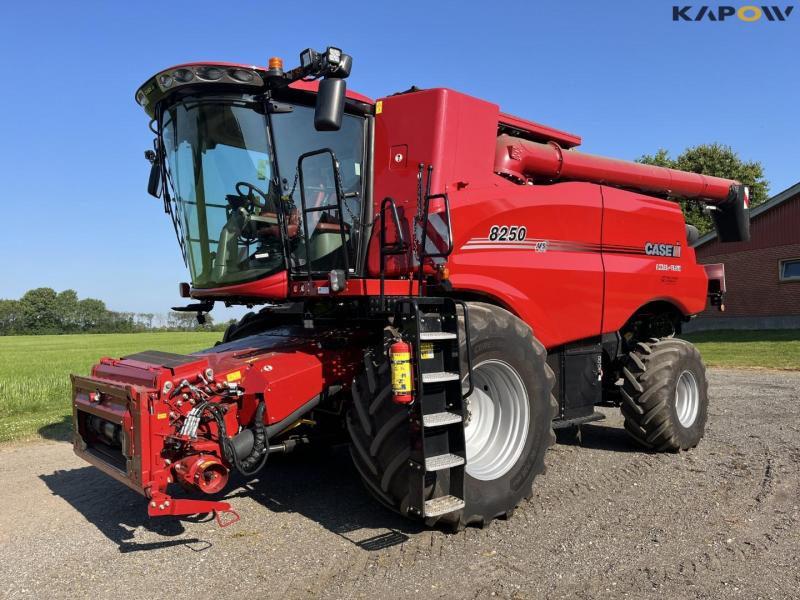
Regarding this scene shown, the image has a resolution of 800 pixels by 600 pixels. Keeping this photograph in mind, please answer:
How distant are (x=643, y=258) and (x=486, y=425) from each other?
113 inches

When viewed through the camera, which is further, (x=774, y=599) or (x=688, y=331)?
(x=688, y=331)

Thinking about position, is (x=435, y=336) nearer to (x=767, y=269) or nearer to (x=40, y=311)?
(x=767, y=269)

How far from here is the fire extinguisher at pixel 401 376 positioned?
3621mm

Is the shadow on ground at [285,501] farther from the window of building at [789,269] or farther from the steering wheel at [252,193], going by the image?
the window of building at [789,269]

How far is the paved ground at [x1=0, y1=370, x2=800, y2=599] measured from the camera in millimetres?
3213

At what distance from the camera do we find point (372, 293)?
4.38 metres

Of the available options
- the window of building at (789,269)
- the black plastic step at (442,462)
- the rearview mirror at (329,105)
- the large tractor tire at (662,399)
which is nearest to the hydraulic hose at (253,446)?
the black plastic step at (442,462)

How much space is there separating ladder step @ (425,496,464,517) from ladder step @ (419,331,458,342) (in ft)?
3.25

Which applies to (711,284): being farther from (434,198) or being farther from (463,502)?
(463,502)

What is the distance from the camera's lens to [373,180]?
4828 millimetres

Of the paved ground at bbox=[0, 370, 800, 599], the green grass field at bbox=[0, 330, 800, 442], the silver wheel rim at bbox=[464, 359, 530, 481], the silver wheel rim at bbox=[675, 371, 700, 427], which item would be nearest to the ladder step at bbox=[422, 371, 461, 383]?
the silver wheel rim at bbox=[464, 359, 530, 481]

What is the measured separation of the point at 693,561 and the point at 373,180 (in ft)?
11.1

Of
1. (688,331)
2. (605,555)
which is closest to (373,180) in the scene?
(605,555)

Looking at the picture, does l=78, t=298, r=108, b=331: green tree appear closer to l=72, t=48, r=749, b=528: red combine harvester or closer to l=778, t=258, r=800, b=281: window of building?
l=778, t=258, r=800, b=281: window of building
